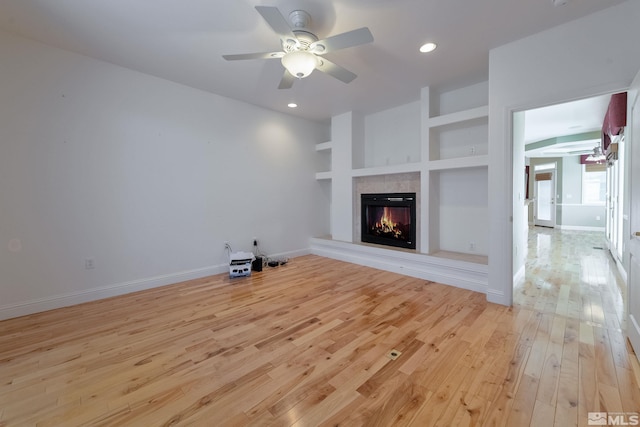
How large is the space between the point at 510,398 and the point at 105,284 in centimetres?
405

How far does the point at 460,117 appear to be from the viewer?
133 inches

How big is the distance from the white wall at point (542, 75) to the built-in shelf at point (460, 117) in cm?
35

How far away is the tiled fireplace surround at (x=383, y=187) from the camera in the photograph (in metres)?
4.14

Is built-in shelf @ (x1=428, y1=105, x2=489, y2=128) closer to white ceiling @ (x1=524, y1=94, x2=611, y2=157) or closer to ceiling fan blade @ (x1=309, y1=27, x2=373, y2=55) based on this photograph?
white ceiling @ (x1=524, y1=94, x2=611, y2=157)

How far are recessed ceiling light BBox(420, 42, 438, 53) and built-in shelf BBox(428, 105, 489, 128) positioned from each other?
0.98 metres

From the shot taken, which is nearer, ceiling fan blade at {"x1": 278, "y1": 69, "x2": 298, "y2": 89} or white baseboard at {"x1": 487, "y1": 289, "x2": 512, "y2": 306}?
ceiling fan blade at {"x1": 278, "y1": 69, "x2": 298, "y2": 89}

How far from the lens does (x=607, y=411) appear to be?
4.52 ft

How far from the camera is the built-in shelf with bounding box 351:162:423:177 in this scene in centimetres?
394

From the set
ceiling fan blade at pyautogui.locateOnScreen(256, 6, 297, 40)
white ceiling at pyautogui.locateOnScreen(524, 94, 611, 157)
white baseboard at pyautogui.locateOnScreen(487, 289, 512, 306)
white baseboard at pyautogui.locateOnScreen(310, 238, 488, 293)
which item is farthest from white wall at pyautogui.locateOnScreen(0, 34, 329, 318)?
white ceiling at pyautogui.locateOnScreen(524, 94, 611, 157)

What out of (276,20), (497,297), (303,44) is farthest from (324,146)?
(497,297)

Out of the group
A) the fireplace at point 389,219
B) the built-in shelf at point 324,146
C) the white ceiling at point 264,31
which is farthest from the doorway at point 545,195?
the built-in shelf at point 324,146

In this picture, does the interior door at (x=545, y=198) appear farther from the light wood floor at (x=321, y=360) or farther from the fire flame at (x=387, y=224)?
the fire flame at (x=387, y=224)

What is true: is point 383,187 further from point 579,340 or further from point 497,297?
point 579,340

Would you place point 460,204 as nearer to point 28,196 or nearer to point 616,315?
point 616,315
